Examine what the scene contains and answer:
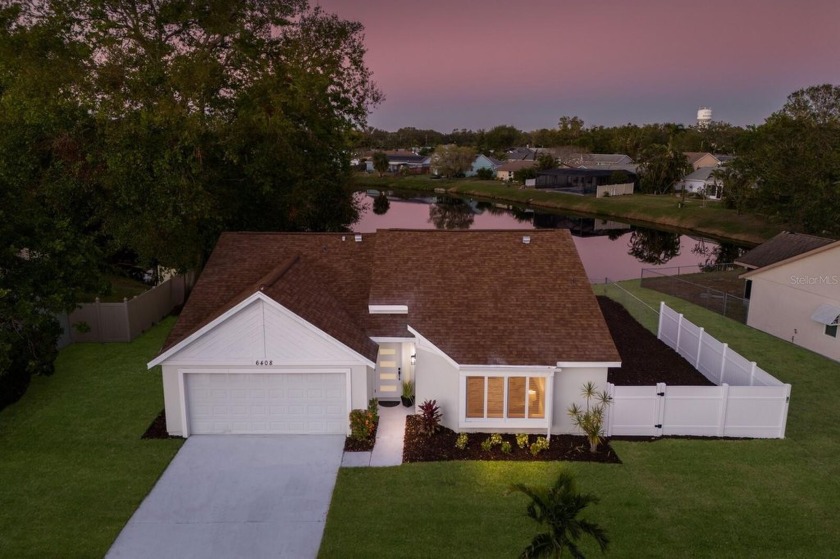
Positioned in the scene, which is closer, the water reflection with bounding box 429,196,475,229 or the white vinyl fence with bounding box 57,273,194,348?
the white vinyl fence with bounding box 57,273,194,348

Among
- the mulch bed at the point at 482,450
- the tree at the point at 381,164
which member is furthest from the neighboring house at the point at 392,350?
the tree at the point at 381,164

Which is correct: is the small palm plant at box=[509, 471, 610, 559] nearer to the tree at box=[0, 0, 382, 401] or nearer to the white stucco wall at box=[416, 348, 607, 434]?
the white stucco wall at box=[416, 348, 607, 434]

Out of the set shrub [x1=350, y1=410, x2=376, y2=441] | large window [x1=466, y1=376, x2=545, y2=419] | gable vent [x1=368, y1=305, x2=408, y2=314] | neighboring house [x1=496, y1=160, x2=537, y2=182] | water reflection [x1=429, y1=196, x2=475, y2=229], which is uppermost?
neighboring house [x1=496, y1=160, x2=537, y2=182]

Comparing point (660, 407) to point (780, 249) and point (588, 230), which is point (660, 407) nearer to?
point (780, 249)

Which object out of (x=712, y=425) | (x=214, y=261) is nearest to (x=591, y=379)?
(x=712, y=425)

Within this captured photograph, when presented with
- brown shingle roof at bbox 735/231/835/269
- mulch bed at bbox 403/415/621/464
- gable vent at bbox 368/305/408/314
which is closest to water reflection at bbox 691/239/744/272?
brown shingle roof at bbox 735/231/835/269

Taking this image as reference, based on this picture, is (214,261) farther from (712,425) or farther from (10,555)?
(712,425)
